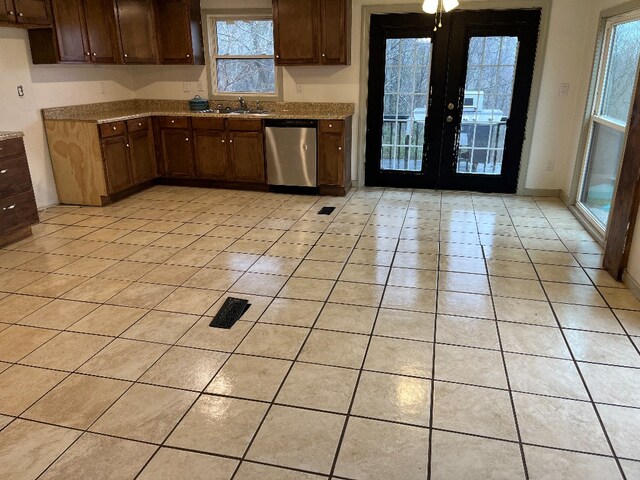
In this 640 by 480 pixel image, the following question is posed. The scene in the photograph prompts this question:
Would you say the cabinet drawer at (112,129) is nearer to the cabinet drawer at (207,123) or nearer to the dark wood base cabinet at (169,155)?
the dark wood base cabinet at (169,155)

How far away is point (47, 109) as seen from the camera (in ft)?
16.2

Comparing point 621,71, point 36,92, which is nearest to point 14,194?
point 36,92

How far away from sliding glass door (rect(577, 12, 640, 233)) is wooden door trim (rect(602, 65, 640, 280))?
49cm

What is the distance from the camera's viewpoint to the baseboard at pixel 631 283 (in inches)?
122

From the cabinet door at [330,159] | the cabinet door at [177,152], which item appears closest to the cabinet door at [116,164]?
the cabinet door at [177,152]

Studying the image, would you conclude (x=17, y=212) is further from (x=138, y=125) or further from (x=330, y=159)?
(x=330, y=159)

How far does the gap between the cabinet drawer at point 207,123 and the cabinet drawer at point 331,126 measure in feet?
3.94

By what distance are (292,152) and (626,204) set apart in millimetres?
3357

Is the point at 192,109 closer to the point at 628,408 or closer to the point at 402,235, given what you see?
the point at 402,235

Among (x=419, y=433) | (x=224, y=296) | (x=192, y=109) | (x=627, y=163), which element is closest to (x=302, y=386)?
(x=419, y=433)

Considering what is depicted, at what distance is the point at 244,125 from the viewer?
557cm

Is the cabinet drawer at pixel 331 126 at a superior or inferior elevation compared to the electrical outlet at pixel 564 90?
inferior

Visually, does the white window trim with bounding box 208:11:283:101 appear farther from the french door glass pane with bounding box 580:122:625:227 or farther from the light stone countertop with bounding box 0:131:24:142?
A: the french door glass pane with bounding box 580:122:625:227

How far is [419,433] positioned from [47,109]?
4.88 m
